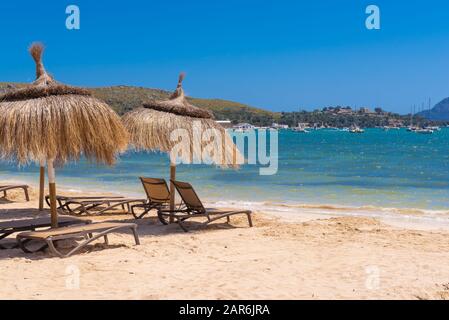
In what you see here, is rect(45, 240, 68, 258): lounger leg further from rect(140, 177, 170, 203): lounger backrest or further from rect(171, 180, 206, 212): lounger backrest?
rect(140, 177, 170, 203): lounger backrest

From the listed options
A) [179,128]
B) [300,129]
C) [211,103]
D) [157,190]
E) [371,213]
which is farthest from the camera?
[300,129]

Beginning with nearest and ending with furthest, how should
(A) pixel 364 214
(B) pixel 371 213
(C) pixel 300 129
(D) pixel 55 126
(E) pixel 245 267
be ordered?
1. (E) pixel 245 267
2. (D) pixel 55 126
3. (A) pixel 364 214
4. (B) pixel 371 213
5. (C) pixel 300 129

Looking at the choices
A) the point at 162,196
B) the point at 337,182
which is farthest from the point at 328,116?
the point at 162,196

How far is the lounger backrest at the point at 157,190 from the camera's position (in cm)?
956

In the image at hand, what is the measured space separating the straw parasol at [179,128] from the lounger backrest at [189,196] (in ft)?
1.45

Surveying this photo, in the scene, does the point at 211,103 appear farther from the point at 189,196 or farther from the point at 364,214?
the point at 189,196

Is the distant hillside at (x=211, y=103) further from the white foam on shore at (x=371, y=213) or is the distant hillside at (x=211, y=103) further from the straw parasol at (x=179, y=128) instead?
the straw parasol at (x=179, y=128)

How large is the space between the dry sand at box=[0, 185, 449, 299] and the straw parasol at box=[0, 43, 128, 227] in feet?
4.01

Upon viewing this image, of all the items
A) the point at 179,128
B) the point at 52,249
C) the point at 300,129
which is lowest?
the point at 52,249

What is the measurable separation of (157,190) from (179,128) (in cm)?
152

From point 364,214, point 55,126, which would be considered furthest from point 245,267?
point 364,214

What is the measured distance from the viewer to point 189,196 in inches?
336

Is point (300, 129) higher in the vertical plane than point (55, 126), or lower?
higher

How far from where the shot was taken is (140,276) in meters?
5.53
